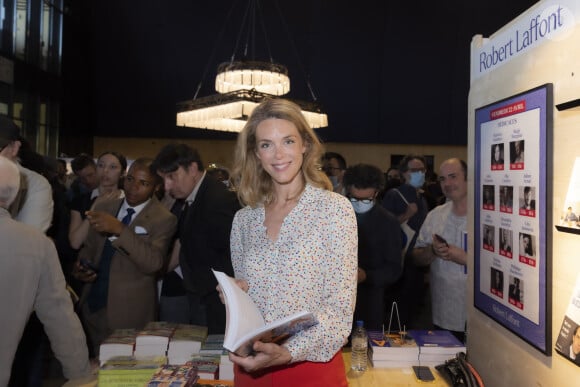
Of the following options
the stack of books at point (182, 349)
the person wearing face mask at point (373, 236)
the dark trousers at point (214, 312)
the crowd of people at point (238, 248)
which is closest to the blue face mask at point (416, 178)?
the crowd of people at point (238, 248)

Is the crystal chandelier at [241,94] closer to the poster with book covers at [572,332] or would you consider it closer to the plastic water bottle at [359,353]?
the plastic water bottle at [359,353]

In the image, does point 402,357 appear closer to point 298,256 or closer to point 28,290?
point 298,256

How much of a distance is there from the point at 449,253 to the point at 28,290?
205cm

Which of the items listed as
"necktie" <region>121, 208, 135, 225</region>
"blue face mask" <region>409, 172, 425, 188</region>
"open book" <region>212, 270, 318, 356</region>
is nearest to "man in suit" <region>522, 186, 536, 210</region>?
"open book" <region>212, 270, 318, 356</region>

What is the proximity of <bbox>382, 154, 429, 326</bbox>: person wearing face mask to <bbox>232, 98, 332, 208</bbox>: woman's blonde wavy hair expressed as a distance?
2500 mm

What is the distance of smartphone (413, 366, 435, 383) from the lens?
1972 mm

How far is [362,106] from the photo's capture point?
1322 cm

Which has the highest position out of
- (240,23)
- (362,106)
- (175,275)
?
(240,23)

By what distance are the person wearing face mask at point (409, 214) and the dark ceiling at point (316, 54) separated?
7.83 meters

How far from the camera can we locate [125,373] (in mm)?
2061

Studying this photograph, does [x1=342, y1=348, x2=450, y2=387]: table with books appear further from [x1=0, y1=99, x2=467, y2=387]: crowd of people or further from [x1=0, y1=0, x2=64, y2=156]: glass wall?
[x1=0, y1=0, x2=64, y2=156]: glass wall

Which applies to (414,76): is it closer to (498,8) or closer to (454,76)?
(454,76)

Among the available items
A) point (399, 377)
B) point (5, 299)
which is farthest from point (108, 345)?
point (399, 377)

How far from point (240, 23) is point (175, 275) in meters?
10.9
